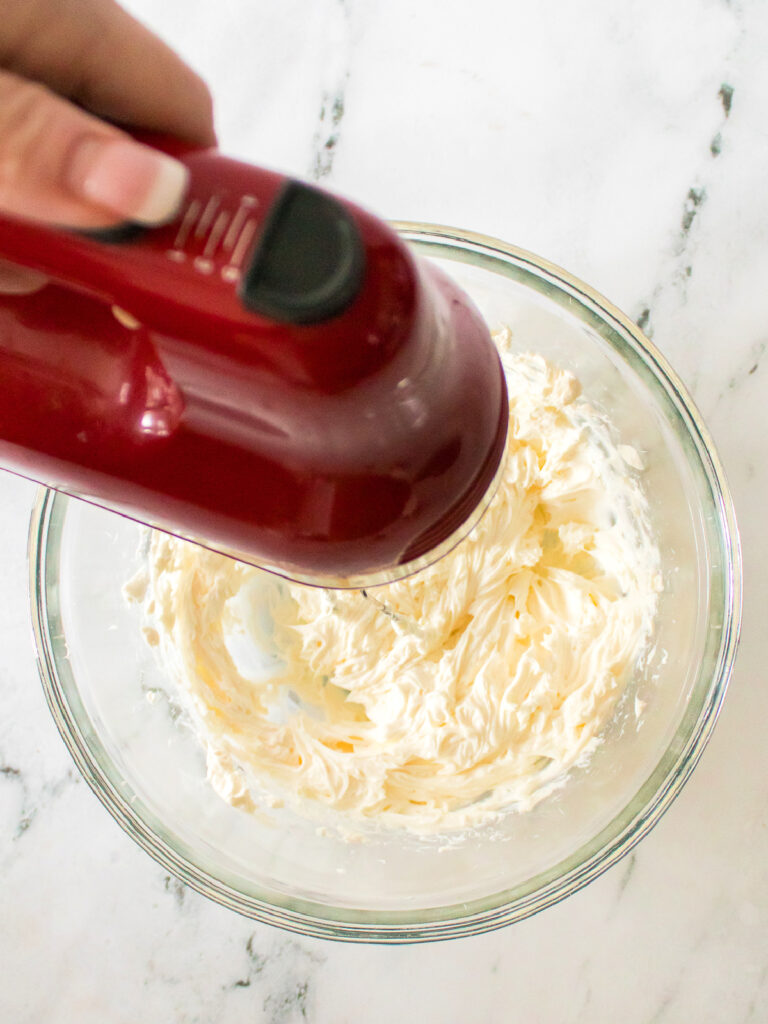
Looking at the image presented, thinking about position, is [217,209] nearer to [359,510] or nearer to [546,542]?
[359,510]

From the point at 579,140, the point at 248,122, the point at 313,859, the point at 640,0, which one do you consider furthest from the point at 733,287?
the point at 313,859

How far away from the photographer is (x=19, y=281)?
57cm

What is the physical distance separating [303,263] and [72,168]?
15cm

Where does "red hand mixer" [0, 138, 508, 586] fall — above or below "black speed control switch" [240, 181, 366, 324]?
below

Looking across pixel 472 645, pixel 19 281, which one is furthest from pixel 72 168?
pixel 472 645

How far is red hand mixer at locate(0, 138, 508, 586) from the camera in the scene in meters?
0.42

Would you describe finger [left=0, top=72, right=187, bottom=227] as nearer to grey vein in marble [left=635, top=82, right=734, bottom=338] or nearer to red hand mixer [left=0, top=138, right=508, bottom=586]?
red hand mixer [left=0, top=138, right=508, bottom=586]

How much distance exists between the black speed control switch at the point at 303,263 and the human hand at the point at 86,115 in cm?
6

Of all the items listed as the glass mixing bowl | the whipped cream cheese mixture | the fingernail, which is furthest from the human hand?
the whipped cream cheese mixture

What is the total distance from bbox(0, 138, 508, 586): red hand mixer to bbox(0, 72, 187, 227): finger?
0.03 feet

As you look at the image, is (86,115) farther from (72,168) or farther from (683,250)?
(683,250)

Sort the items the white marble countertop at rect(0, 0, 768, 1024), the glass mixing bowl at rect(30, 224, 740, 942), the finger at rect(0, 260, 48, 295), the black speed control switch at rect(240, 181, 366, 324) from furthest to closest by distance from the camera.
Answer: the white marble countertop at rect(0, 0, 768, 1024) → the glass mixing bowl at rect(30, 224, 740, 942) → the finger at rect(0, 260, 48, 295) → the black speed control switch at rect(240, 181, 366, 324)

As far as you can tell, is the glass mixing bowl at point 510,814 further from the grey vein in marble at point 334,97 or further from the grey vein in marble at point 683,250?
the grey vein in marble at point 334,97

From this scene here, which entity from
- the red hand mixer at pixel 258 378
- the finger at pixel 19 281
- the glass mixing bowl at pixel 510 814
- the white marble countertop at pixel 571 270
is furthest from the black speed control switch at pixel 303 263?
the white marble countertop at pixel 571 270
